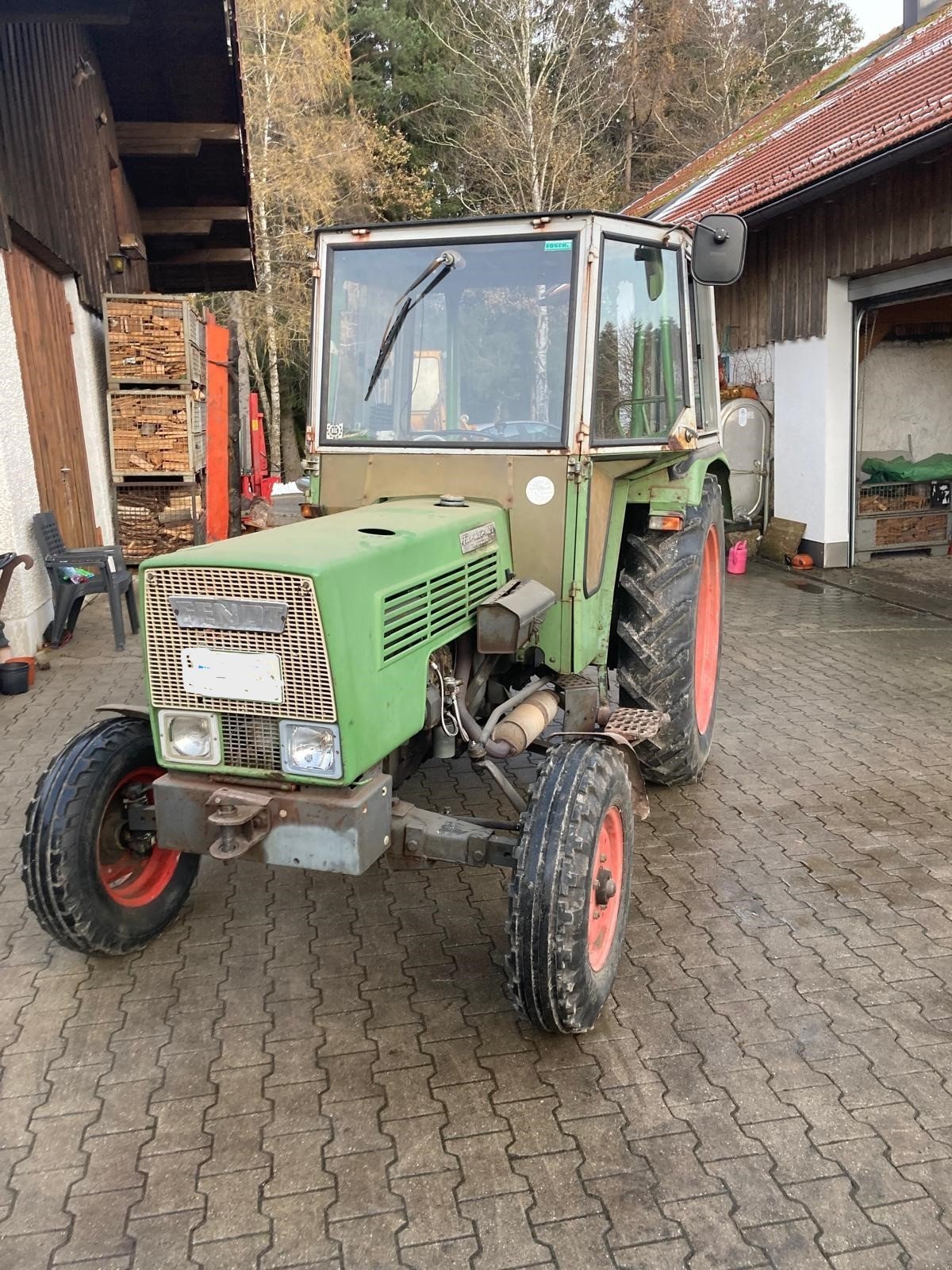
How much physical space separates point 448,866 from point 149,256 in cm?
1298

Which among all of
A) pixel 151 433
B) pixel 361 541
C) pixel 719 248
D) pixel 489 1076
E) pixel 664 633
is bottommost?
pixel 489 1076

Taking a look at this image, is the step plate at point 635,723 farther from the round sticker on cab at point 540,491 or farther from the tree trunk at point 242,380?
the tree trunk at point 242,380

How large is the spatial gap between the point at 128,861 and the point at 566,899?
1.53 m

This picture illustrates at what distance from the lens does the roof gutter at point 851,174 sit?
766 centimetres

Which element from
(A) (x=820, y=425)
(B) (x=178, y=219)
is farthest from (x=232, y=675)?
(B) (x=178, y=219)

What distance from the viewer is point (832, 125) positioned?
35.0 feet

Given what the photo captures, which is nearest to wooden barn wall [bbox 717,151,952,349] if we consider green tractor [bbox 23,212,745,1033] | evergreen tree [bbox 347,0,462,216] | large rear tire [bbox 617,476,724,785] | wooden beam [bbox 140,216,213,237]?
green tractor [bbox 23,212,745,1033]

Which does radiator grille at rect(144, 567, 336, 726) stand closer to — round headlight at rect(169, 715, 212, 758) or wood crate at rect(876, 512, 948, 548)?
round headlight at rect(169, 715, 212, 758)

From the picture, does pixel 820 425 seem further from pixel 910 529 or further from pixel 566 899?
pixel 566 899

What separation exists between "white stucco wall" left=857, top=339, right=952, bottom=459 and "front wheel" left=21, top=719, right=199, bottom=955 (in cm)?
975

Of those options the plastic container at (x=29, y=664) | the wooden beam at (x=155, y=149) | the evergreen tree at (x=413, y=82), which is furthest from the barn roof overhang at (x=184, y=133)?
the evergreen tree at (x=413, y=82)

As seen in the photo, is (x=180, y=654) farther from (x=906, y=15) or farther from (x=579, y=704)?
(x=906, y=15)

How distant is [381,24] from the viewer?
2475cm

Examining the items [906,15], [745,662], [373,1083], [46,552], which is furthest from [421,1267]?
[906,15]
